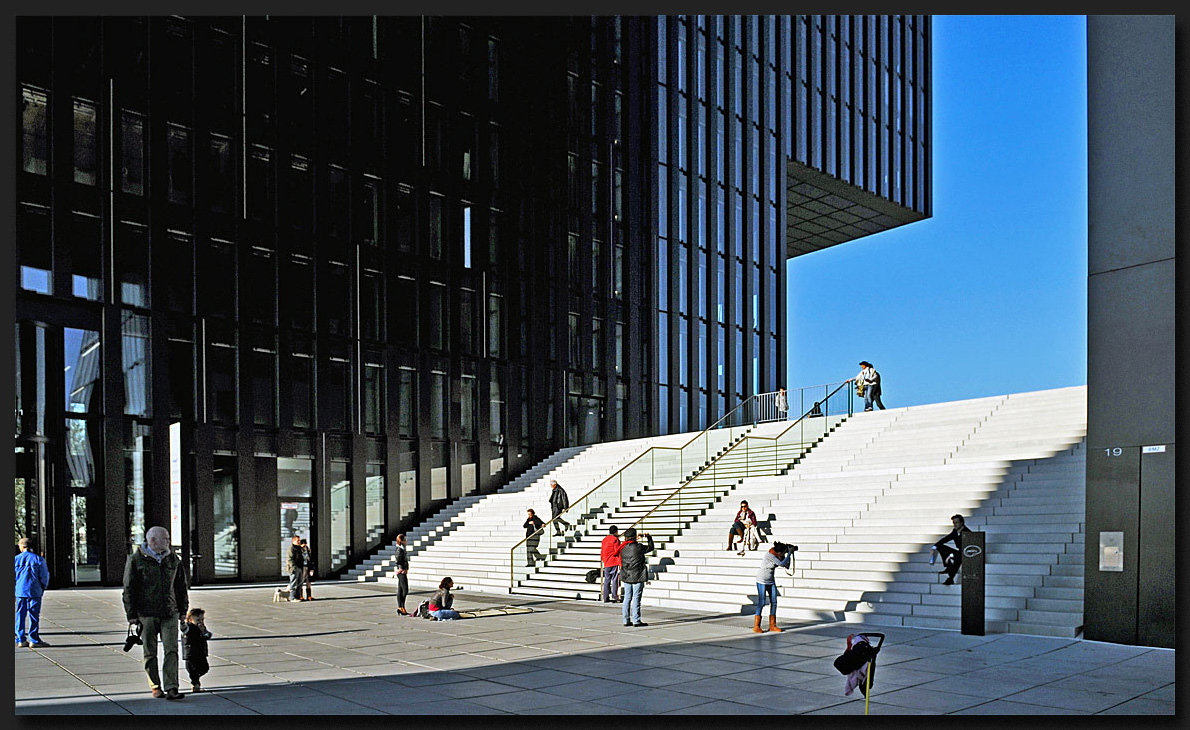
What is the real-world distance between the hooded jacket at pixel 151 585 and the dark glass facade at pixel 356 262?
16.2 meters

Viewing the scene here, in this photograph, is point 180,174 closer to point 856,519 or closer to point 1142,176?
point 856,519

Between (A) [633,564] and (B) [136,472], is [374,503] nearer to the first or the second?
(B) [136,472]

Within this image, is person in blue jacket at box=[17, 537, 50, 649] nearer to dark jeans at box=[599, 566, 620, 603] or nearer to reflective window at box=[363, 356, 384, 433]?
dark jeans at box=[599, 566, 620, 603]

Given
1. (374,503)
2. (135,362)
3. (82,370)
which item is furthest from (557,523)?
(82,370)

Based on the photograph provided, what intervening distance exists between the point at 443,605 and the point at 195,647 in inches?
311

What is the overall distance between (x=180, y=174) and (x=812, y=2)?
22.8 metres

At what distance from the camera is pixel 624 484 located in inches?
1137

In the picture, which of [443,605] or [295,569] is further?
[295,569]

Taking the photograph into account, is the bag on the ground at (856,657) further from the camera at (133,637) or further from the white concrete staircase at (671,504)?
the white concrete staircase at (671,504)

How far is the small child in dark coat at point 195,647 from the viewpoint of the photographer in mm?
11219

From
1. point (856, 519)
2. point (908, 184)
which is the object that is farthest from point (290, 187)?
point (908, 184)

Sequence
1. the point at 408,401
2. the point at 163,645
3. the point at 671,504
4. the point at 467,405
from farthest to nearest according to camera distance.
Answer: the point at 467,405 → the point at 408,401 → the point at 671,504 → the point at 163,645

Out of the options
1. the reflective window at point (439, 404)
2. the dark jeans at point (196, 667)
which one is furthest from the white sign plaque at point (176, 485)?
the reflective window at point (439, 404)

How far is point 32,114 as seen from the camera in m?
26.7
